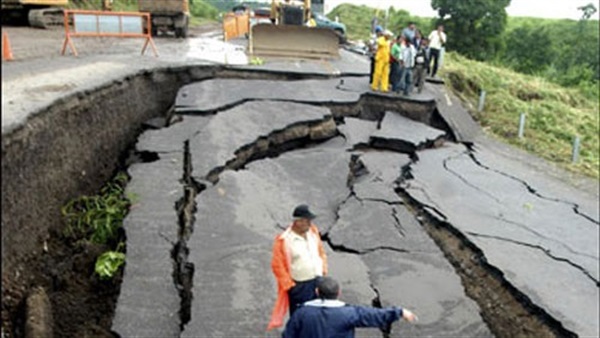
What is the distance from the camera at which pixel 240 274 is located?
5.10 metres

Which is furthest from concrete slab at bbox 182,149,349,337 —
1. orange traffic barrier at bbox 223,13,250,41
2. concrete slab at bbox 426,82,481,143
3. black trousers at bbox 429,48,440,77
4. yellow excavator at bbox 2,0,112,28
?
orange traffic barrier at bbox 223,13,250,41

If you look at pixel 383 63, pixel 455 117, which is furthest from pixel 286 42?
pixel 455 117

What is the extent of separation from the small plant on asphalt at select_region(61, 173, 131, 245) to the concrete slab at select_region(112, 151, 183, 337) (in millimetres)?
161

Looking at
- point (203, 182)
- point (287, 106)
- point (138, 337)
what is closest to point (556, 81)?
point (287, 106)

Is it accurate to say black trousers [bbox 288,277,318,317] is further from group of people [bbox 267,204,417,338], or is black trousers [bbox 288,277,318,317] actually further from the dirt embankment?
the dirt embankment

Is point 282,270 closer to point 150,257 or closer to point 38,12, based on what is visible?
point 150,257

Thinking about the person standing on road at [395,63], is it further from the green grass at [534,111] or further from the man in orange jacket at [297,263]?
the man in orange jacket at [297,263]

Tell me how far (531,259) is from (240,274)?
12.3 ft

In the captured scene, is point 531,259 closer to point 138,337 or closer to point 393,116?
point 138,337

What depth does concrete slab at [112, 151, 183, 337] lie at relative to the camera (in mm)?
4387

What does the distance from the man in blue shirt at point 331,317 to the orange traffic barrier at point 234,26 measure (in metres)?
16.8

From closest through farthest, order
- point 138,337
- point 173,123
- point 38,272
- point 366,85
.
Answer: point 138,337
point 38,272
point 173,123
point 366,85

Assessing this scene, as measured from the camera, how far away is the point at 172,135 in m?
8.27

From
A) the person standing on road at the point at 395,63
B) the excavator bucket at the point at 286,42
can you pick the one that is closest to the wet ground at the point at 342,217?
the person standing on road at the point at 395,63
